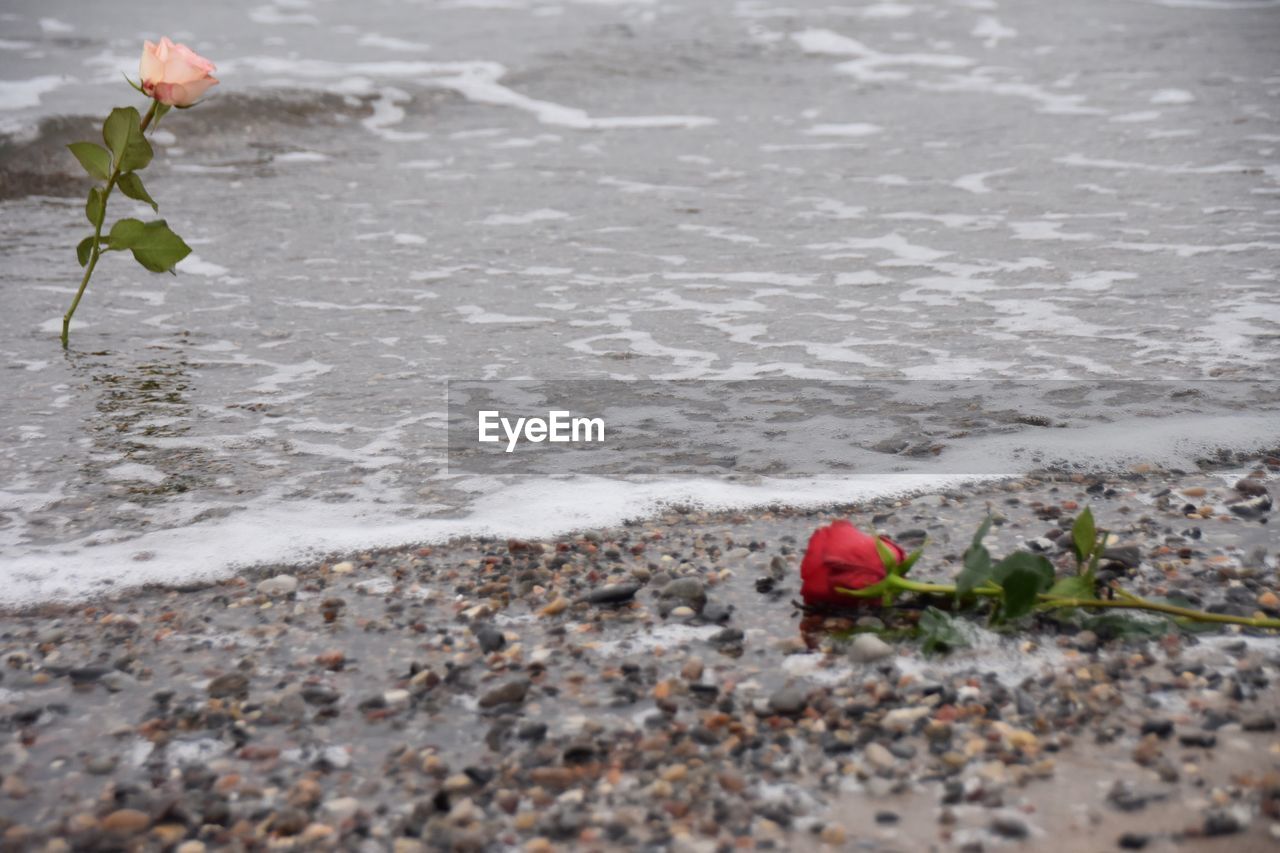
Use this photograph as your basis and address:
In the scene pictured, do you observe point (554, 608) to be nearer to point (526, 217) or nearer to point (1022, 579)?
point (1022, 579)

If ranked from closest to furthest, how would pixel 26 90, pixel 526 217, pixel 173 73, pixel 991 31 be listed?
pixel 173 73, pixel 526 217, pixel 26 90, pixel 991 31

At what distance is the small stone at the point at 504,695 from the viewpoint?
6.01 feet

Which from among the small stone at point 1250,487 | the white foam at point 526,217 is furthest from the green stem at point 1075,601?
the white foam at point 526,217

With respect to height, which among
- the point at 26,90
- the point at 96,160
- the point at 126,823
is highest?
the point at 26,90

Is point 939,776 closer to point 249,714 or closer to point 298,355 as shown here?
point 249,714

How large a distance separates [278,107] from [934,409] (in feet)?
20.8

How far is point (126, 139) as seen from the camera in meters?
3.22

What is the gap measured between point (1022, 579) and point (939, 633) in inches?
6.5

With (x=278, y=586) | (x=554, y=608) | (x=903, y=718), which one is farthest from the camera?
(x=278, y=586)

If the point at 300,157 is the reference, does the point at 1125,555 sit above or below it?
below

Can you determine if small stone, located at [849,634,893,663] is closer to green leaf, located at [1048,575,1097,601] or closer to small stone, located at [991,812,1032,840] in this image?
green leaf, located at [1048,575,1097,601]

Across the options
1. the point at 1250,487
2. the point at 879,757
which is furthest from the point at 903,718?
the point at 1250,487

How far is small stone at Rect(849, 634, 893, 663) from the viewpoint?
6.28ft

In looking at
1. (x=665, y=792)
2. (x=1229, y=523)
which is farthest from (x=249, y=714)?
(x=1229, y=523)
